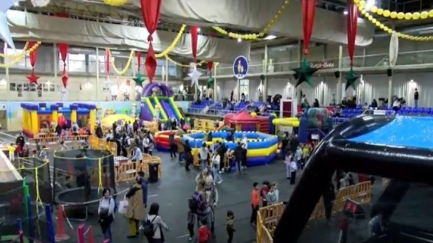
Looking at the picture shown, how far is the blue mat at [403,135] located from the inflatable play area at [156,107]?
1003 inches

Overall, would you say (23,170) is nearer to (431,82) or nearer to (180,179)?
(180,179)

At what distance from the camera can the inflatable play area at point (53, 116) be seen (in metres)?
23.4

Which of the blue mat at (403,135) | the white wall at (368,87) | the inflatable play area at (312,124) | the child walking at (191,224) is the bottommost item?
the child walking at (191,224)

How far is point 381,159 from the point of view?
1593 mm

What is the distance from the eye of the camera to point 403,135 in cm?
183

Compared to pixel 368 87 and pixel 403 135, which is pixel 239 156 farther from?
pixel 368 87

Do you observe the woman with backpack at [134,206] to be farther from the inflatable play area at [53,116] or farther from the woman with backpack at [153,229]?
the inflatable play area at [53,116]

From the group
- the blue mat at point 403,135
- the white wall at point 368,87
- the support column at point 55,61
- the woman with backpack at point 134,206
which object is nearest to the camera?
the blue mat at point 403,135

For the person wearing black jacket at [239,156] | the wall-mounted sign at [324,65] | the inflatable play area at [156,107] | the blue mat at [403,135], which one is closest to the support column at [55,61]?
the inflatable play area at [156,107]

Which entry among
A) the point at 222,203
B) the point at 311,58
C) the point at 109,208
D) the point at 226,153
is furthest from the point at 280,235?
the point at 311,58

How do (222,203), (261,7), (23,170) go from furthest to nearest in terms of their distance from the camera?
(261,7), (222,203), (23,170)

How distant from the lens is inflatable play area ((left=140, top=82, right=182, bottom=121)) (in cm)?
2775

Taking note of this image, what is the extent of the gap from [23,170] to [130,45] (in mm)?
10215

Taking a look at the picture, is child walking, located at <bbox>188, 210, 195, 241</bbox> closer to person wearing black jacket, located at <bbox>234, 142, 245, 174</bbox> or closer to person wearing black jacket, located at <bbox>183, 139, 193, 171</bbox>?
person wearing black jacket, located at <bbox>234, 142, 245, 174</bbox>
